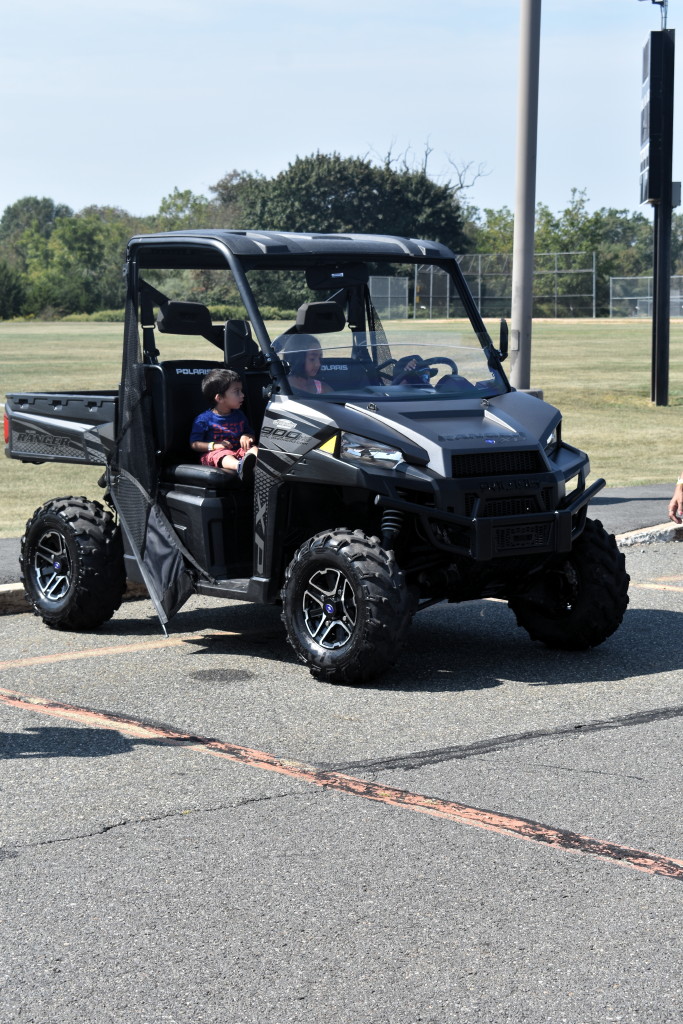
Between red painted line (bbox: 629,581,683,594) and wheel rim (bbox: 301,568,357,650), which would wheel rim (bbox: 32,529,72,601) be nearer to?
wheel rim (bbox: 301,568,357,650)

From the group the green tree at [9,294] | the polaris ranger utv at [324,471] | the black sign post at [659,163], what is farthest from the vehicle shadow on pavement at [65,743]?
the green tree at [9,294]

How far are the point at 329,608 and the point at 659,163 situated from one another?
20.2 meters

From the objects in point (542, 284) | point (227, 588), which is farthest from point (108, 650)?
point (542, 284)

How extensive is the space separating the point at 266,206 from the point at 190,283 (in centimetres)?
9046

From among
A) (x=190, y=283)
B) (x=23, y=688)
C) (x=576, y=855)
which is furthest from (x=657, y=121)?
(x=576, y=855)

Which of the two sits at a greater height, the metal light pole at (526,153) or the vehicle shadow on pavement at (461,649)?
the metal light pole at (526,153)

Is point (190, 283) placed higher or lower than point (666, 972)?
higher

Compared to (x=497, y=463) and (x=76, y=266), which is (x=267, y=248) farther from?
(x=76, y=266)

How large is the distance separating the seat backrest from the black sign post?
17.6 metres

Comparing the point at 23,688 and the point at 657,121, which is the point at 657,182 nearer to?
the point at 657,121

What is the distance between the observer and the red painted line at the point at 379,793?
197 inches

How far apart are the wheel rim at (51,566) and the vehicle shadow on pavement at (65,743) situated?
7.80ft

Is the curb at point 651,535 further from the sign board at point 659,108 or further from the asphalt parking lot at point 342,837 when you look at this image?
the sign board at point 659,108

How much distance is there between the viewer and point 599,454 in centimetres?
1991
